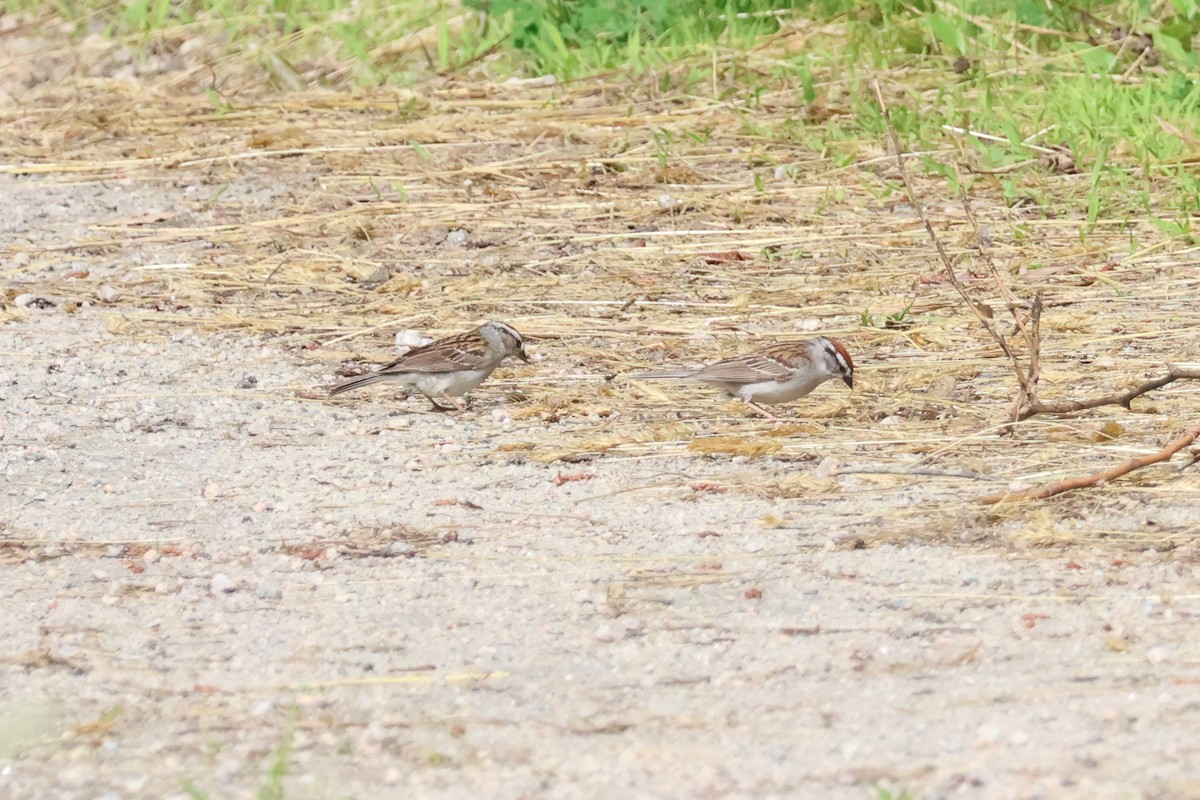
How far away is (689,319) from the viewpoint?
7711 millimetres

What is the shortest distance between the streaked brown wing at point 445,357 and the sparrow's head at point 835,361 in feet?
4.09

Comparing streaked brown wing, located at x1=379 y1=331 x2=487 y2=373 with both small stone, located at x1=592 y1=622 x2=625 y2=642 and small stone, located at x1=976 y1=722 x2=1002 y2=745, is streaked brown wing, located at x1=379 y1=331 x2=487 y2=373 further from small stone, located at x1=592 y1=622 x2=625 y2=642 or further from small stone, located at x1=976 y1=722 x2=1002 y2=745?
small stone, located at x1=976 y1=722 x2=1002 y2=745

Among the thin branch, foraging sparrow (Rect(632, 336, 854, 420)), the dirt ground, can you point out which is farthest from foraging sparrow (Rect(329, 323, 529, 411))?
the thin branch

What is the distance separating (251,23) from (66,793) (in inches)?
434

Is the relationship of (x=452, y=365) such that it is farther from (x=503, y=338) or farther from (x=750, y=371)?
(x=750, y=371)

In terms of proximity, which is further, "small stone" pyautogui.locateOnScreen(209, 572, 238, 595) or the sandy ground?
"small stone" pyautogui.locateOnScreen(209, 572, 238, 595)

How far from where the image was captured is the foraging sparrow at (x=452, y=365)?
6.68 m

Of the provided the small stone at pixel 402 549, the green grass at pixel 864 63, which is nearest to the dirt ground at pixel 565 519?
the small stone at pixel 402 549

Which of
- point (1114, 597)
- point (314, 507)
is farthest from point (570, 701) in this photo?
point (314, 507)

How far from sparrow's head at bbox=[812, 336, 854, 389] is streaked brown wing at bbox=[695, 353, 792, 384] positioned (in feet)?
0.43

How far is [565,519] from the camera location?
5160mm

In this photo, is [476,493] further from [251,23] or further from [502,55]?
[251,23]

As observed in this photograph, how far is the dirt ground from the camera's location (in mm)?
3469

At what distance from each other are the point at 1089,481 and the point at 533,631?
5.47ft
